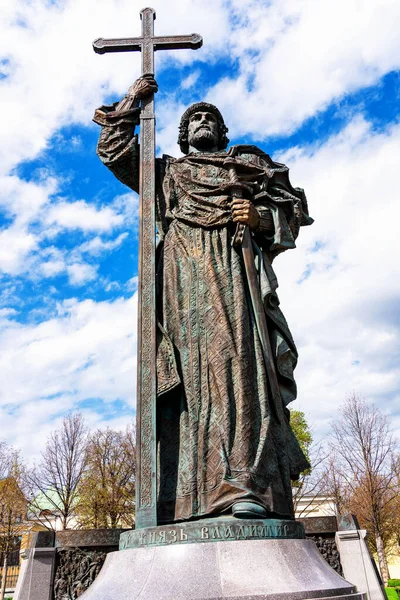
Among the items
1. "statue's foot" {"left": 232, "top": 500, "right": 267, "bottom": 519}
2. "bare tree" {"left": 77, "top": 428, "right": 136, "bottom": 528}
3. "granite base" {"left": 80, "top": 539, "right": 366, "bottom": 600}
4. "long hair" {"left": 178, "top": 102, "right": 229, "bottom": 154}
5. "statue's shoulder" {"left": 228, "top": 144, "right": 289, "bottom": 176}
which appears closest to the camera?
"granite base" {"left": 80, "top": 539, "right": 366, "bottom": 600}

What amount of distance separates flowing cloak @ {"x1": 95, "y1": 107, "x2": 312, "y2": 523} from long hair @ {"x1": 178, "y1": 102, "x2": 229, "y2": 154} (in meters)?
0.57

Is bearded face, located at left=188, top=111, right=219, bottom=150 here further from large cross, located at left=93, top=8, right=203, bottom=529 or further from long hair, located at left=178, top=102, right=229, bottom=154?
large cross, located at left=93, top=8, right=203, bottom=529

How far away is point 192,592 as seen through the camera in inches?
146

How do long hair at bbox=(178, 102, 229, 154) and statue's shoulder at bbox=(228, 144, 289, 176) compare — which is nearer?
statue's shoulder at bbox=(228, 144, 289, 176)

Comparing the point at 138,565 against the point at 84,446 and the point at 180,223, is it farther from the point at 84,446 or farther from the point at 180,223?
the point at 84,446

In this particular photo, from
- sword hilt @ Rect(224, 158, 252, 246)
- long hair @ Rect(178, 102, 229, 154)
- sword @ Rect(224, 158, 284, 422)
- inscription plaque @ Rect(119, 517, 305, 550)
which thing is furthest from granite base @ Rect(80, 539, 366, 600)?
long hair @ Rect(178, 102, 229, 154)

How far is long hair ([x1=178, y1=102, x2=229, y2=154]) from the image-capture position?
23.5 feet

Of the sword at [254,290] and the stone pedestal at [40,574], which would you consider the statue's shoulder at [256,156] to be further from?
the stone pedestal at [40,574]

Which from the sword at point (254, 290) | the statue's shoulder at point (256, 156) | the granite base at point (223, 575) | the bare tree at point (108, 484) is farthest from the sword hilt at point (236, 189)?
the bare tree at point (108, 484)

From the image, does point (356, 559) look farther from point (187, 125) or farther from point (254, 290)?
→ point (187, 125)

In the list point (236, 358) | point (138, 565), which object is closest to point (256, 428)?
point (236, 358)

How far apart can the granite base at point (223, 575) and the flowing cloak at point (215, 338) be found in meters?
0.55

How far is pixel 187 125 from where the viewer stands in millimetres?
7320

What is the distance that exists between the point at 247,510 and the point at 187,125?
5.08m
